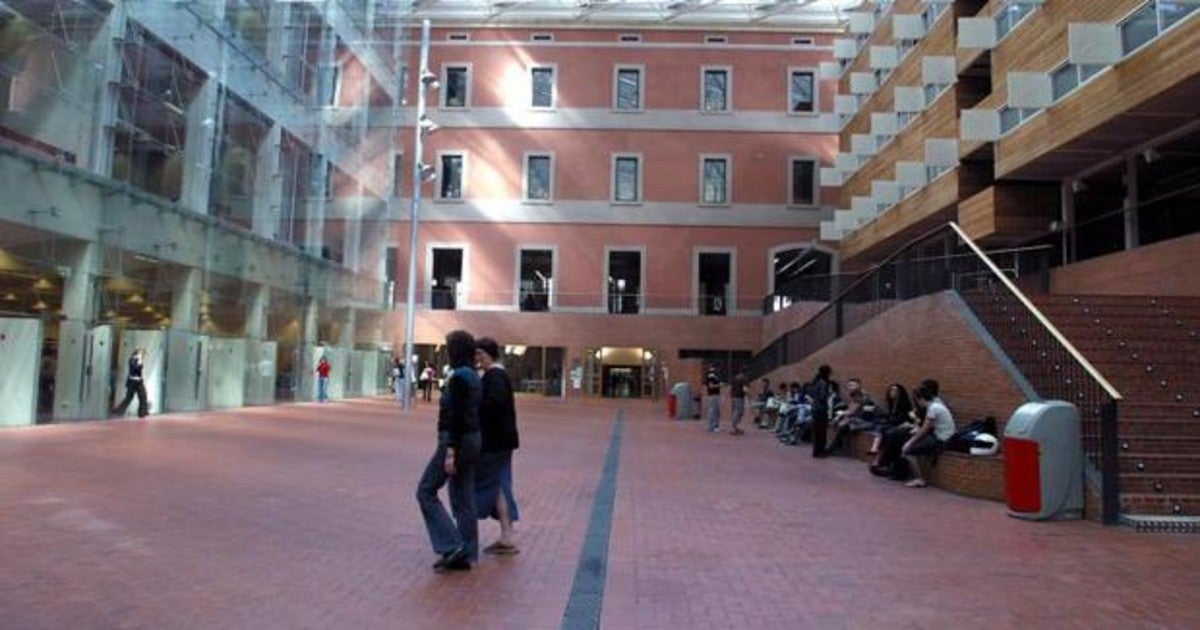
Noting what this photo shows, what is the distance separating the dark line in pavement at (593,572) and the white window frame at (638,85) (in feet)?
117

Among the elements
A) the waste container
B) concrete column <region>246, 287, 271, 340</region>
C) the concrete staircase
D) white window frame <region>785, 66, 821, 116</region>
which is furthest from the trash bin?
white window frame <region>785, 66, 821, 116</region>

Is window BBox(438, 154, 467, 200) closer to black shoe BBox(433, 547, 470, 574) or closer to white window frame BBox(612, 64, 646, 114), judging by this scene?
white window frame BBox(612, 64, 646, 114)

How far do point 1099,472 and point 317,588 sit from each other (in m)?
7.39

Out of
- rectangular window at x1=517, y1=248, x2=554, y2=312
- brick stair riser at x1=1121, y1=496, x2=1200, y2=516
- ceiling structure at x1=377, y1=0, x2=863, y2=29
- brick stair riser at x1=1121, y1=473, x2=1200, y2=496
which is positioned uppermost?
ceiling structure at x1=377, y1=0, x2=863, y2=29

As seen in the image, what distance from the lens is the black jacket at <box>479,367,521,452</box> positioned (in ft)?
23.7

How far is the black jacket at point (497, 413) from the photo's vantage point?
723 centimetres

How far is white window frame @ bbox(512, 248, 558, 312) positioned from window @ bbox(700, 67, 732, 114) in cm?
939

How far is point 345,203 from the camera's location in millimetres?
35562

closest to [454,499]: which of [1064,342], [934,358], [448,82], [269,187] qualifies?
[1064,342]

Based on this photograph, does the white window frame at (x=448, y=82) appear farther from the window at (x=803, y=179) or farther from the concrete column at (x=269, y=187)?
the concrete column at (x=269, y=187)

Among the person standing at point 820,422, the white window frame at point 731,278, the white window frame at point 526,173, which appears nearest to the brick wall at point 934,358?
the person standing at point 820,422

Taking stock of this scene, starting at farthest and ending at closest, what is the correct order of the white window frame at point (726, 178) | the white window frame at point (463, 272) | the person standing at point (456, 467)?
the white window frame at point (726, 178) → the white window frame at point (463, 272) → the person standing at point (456, 467)

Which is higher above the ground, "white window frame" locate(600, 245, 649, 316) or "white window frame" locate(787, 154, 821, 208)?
"white window frame" locate(787, 154, 821, 208)

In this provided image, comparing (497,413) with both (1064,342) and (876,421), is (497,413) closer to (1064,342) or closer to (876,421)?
(1064,342)
